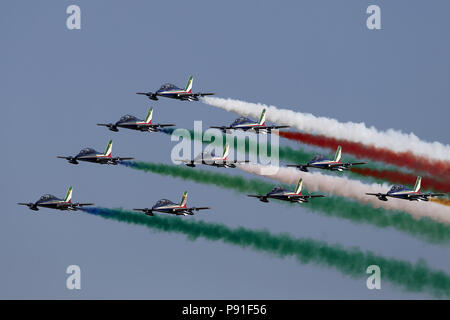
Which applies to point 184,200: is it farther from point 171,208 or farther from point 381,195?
point 381,195

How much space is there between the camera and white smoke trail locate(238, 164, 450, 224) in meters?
112

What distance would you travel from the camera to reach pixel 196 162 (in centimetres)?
11269

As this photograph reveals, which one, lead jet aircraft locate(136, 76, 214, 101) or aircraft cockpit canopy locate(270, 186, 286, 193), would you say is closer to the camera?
aircraft cockpit canopy locate(270, 186, 286, 193)

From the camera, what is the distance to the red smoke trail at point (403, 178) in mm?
110750

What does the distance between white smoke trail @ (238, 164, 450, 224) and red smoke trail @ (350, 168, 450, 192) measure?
154 cm

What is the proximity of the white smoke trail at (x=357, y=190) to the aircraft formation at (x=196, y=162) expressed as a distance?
1.94 metres

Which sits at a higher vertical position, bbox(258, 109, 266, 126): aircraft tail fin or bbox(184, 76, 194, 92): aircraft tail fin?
bbox(184, 76, 194, 92): aircraft tail fin

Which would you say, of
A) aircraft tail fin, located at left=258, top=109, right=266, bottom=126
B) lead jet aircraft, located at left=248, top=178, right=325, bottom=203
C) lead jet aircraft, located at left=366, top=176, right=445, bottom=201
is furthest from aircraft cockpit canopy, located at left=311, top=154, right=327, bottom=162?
aircraft tail fin, located at left=258, top=109, right=266, bottom=126

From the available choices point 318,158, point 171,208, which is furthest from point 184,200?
point 318,158

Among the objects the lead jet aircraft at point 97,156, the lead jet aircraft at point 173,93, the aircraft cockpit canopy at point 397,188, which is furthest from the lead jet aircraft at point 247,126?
the aircraft cockpit canopy at point 397,188

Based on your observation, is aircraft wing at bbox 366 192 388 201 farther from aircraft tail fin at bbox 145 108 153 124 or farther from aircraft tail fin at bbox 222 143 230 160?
aircraft tail fin at bbox 145 108 153 124

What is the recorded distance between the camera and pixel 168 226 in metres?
120

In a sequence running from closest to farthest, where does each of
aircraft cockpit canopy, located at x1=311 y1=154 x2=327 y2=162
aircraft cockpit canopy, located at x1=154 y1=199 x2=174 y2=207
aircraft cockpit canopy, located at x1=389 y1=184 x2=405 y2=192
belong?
aircraft cockpit canopy, located at x1=389 y1=184 x2=405 y2=192, aircraft cockpit canopy, located at x1=311 y1=154 x2=327 y2=162, aircraft cockpit canopy, located at x1=154 y1=199 x2=174 y2=207
